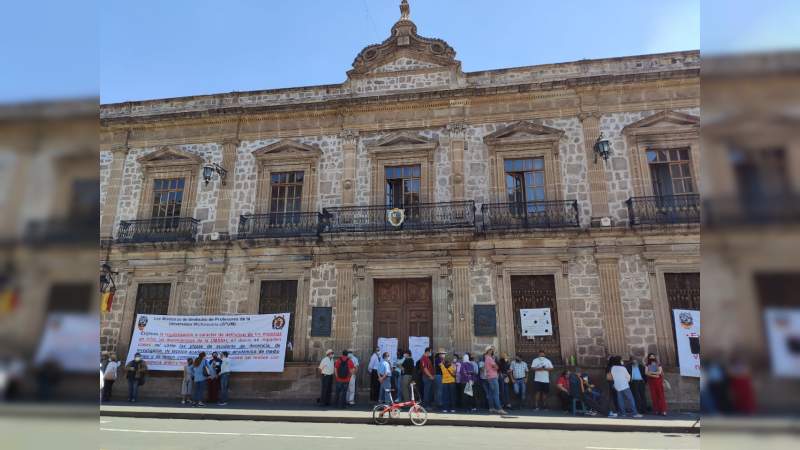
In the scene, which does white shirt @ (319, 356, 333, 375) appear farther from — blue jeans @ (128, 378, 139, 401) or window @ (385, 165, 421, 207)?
blue jeans @ (128, 378, 139, 401)

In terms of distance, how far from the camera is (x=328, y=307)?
15438 millimetres

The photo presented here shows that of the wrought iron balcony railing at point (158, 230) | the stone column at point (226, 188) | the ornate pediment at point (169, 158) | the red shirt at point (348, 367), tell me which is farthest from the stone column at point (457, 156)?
the ornate pediment at point (169, 158)

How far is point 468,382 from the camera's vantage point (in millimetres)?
12609

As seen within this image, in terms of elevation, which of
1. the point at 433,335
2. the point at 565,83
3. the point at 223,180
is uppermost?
the point at 565,83

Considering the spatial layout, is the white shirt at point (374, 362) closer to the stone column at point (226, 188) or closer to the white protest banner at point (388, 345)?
the white protest banner at point (388, 345)

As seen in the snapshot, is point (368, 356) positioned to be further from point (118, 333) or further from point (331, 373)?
point (118, 333)

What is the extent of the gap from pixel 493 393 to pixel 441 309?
119 inches

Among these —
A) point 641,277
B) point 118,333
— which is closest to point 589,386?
point 641,277

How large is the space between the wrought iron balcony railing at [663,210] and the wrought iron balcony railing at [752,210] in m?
15.0

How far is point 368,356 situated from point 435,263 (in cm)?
357

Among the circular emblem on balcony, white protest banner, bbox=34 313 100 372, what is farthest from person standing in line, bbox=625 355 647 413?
white protest banner, bbox=34 313 100 372

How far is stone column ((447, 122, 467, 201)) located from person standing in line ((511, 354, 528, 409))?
5.54 metres

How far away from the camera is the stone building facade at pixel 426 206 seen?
46.9 ft

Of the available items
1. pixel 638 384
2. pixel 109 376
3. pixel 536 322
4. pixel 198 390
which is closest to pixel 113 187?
pixel 109 376
